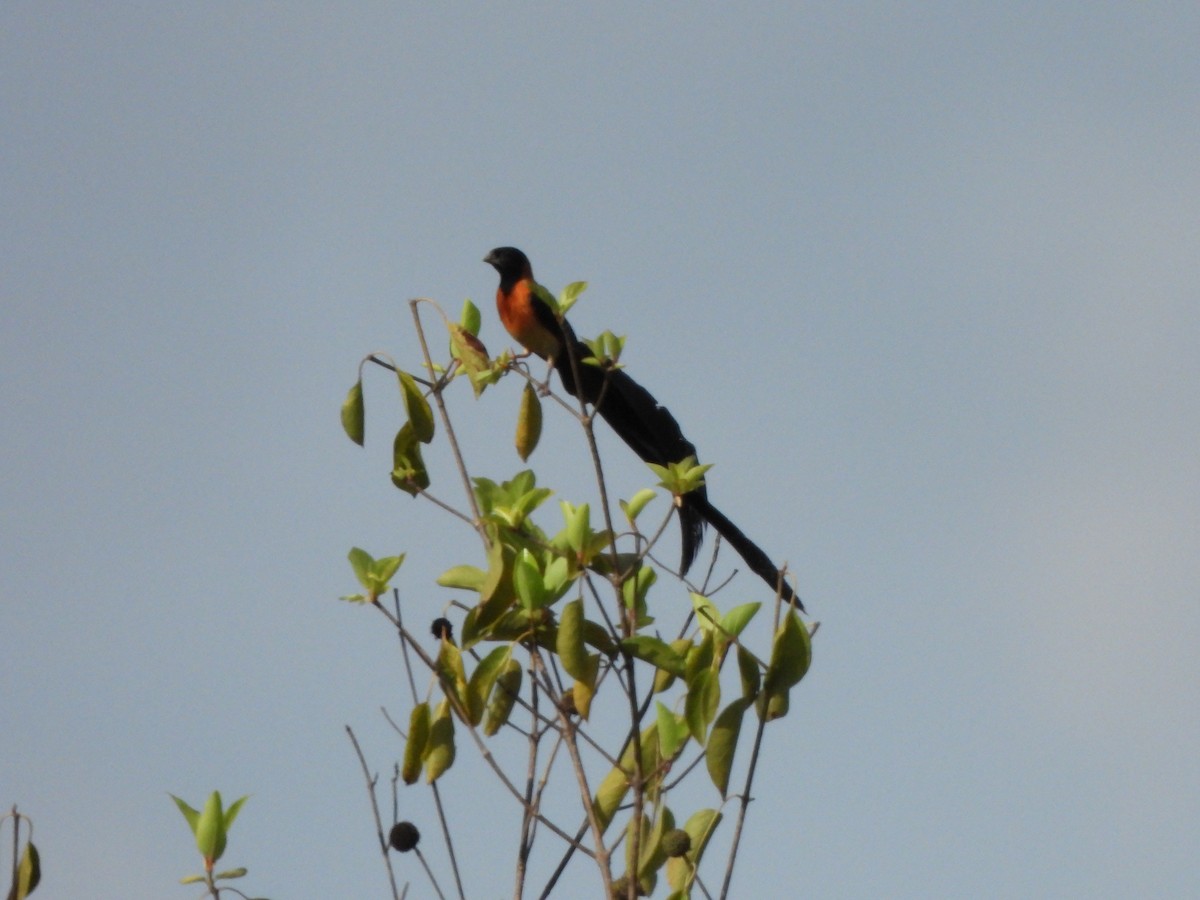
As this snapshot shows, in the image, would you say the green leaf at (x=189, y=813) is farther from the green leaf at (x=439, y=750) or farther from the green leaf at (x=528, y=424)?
the green leaf at (x=528, y=424)

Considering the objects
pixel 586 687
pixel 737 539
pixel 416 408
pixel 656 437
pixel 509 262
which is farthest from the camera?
pixel 509 262

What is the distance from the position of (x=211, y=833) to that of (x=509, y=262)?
2656mm

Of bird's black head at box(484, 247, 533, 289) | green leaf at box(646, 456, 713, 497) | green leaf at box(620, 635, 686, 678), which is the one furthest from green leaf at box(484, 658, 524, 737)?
bird's black head at box(484, 247, 533, 289)

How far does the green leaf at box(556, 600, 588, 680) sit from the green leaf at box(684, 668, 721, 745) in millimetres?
201

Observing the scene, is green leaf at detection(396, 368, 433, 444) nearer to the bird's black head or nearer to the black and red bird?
the black and red bird

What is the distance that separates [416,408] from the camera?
289 centimetres

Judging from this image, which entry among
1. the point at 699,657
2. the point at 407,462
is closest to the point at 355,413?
the point at 407,462

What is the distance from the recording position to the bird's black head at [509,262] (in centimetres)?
469

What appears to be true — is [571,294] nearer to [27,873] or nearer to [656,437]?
[656,437]

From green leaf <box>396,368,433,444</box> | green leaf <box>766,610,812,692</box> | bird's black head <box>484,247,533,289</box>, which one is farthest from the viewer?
bird's black head <box>484,247,533,289</box>

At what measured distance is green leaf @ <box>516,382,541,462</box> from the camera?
303 cm

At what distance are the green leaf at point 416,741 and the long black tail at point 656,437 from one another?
1.19 metres

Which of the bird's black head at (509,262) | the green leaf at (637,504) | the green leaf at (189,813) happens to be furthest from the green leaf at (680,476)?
the bird's black head at (509,262)

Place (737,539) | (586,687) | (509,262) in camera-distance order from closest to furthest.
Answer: (586,687) → (737,539) → (509,262)
